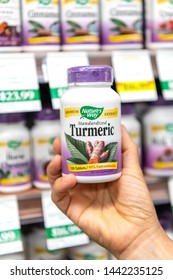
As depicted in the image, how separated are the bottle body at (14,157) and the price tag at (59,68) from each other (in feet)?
0.52

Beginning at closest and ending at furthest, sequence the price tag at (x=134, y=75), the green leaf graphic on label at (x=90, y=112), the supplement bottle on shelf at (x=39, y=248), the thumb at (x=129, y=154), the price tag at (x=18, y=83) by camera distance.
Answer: the green leaf graphic on label at (x=90, y=112)
the thumb at (x=129, y=154)
the price tag at (x=18, y=83)
the price tag at (x=134, y=75)
the supplement bottle on shelf at (x=39, y=248)

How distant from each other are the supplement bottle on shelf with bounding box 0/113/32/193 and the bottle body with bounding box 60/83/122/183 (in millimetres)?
418

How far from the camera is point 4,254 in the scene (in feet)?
4.07

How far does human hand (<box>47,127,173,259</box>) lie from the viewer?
957 millimetres

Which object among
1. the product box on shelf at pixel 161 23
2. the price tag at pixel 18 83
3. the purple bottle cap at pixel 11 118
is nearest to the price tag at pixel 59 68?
the price tag at pixel 18 83

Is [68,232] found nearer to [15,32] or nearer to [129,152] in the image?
[129,152]

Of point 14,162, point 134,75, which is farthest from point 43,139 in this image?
point 134,75

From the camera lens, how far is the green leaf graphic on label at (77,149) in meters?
0.89

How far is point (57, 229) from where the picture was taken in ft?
4.26

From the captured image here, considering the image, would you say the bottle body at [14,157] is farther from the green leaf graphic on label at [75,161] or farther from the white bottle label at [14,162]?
the green leaf graphic on label at [75,161]

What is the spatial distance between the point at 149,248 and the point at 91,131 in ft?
0.96

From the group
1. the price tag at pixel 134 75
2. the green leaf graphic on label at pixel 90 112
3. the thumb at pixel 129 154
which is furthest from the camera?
the price tag at pixel 134 75

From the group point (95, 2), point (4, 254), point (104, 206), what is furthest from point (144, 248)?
point (95, 2)
